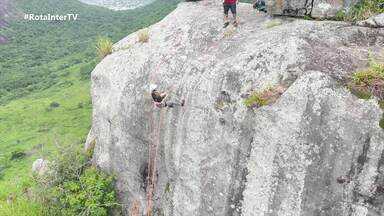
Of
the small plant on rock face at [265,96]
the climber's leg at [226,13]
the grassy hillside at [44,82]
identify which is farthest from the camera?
the grassy hillside at [44,82]

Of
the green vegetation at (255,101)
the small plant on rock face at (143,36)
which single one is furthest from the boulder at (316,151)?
the small plant on rock face at (143,36)

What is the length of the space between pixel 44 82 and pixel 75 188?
295 ft

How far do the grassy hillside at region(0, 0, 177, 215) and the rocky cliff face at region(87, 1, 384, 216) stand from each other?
605cm

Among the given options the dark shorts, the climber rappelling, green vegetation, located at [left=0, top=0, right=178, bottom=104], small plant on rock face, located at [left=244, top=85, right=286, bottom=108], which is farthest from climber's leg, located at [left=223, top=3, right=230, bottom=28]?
green vegetation, located at [left=0, top=0, right=178, bottom=104]

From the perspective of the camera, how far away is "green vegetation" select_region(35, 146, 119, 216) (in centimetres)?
2195

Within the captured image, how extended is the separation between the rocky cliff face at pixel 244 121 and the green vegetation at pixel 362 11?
728 millimetres

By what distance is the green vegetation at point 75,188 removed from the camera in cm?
2195

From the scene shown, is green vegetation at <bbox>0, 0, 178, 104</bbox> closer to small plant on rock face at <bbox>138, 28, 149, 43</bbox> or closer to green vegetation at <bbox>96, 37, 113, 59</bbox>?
green vegetation at <bbox>96, 37, 113, 59</bbox>

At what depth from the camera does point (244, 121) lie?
16250mm

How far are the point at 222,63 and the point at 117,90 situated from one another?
5.99m

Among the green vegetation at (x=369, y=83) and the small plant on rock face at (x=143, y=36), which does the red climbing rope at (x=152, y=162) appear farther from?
the green vegetation at (x=369, y=83)

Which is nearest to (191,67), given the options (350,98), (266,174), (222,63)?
(222,63)

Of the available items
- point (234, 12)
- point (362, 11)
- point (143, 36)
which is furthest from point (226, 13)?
point (362, 11)

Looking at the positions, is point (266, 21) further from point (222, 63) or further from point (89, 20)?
point (89, 20)
